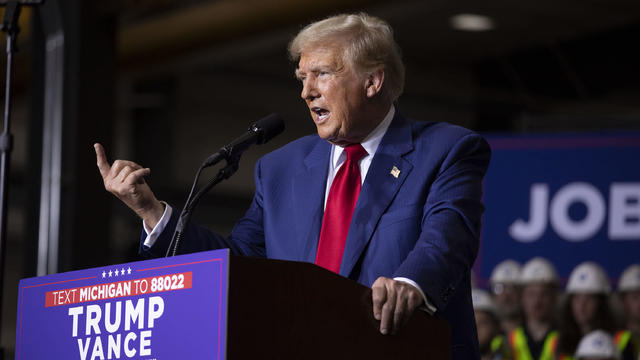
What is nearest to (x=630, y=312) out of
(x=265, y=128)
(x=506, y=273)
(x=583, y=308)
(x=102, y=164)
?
(x=583, y=308)

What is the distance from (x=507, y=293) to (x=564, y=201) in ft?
3.02

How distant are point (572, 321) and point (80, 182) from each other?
3.32m

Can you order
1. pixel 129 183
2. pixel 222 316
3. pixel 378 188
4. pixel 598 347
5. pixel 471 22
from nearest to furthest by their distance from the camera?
1. pixel 222 316
2. pixel 129 183
3. pixel 378 188
4. pixel 598 347
5. pixel 471 22

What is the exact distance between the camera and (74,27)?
577 centimetres

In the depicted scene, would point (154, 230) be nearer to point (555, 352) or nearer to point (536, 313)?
point (555, 352)

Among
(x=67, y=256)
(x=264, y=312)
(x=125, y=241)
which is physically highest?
(x=125, y=241)

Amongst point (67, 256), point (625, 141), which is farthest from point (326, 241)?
point (625, 141)

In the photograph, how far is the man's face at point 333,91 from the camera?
6.84 ft

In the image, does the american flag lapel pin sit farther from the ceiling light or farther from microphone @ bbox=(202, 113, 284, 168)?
the ceiling light

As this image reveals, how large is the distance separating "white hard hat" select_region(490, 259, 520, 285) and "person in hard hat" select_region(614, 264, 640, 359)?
26.1 inches

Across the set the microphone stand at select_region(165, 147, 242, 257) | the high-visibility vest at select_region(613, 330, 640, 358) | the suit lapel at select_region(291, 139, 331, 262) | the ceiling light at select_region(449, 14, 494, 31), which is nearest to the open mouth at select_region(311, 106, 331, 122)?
the suit lapel at select_region(291, 139, 331, 262)

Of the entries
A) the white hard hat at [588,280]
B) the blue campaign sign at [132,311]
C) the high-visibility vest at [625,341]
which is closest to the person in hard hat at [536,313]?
the white hard hat at [588,280]

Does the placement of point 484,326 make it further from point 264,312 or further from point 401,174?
point 264,312

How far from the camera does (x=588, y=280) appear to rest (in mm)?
6758
